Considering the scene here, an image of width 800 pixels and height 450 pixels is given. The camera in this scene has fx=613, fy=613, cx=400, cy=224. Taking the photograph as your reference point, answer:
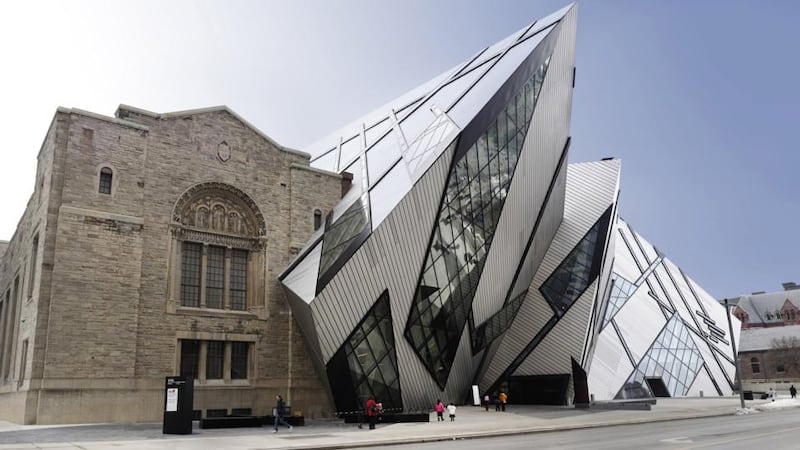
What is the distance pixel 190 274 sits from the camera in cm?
2989

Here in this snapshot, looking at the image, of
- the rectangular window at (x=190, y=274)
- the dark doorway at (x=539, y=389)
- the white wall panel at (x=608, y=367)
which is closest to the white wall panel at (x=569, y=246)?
the dark doorway at (x=539, y=389)

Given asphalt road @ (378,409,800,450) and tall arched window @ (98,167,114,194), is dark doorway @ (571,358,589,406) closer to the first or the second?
asphalt road @ (378,409,800,450)

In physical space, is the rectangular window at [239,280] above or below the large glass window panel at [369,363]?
above

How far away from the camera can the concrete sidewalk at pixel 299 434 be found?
16688 mm

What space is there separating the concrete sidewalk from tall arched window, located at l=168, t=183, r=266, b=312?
7.42 m

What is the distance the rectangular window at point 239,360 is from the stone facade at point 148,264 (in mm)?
151

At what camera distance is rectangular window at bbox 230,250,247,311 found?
31000 mm

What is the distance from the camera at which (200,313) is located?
29.2 metres

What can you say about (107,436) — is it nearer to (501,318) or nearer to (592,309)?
(501,318)

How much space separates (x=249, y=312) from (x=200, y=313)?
2452mm

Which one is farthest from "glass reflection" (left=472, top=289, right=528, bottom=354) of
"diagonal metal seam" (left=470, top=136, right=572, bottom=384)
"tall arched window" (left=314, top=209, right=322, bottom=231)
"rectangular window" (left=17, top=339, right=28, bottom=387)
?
"rectangular window" (left=17, top=339, right=28, bottom=387)

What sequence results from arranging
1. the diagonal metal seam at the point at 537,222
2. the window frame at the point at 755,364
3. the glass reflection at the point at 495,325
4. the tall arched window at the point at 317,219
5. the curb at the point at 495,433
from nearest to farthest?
1. the curb at the point at 495,433
2. the tall arched window at the point at 317,219
3. the glass reflection at the point at 495,325
4. the diagonal metal seam at the point at 537,222
5. the window frame at the point at 755,364

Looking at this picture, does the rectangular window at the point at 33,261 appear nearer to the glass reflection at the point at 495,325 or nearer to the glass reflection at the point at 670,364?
the glass reflection at the point at 495,325

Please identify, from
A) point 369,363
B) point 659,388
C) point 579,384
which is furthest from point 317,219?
point 659,388
